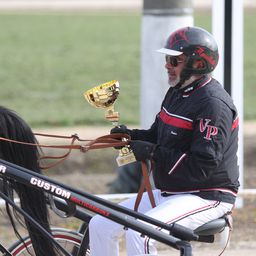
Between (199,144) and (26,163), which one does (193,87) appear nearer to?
(199,144)

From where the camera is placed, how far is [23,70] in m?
19.8

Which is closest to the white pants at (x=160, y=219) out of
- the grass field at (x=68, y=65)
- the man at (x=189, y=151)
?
the man at (x=189, y=151)

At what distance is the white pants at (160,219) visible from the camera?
4480 millimetres

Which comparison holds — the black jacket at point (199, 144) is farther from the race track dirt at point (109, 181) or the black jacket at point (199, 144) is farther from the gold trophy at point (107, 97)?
the race track dirt at point (109, 181)

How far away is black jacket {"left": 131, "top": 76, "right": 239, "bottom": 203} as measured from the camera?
14.6 ft

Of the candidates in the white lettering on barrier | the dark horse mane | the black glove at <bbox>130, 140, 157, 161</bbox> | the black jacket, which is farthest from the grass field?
the white lettering on barrier

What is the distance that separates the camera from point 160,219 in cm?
449

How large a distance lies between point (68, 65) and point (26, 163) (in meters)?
16.0

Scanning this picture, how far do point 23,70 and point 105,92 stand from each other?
15234 mm

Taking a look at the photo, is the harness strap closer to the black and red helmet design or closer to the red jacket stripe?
the red jacket stripe

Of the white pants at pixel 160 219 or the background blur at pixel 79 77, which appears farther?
the background blur at pixel 79 77

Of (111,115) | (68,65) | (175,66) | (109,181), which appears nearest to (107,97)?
(111,115)

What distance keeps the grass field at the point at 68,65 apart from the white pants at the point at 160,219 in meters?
8.59

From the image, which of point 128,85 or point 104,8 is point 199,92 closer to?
point 128,85
